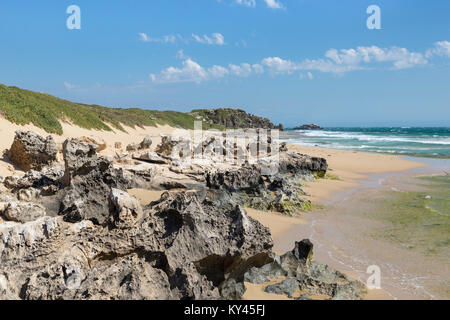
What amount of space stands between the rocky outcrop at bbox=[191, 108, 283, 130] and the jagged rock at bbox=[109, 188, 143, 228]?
8826cm

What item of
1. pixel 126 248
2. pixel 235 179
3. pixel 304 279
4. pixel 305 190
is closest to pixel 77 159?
pixel 126 248

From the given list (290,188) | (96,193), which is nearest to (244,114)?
(290,188)

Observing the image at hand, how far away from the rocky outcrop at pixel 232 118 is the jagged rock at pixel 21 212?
87.6 m

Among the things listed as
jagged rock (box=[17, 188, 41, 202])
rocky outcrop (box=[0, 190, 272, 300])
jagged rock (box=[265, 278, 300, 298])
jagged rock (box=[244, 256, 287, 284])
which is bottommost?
jagged rock (box=[265, 278, 300, 298])

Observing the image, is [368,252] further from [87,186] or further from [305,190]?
[305,190]

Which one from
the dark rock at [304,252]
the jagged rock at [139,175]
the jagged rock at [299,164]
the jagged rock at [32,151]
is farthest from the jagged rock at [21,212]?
the jagged rock at [299,164]

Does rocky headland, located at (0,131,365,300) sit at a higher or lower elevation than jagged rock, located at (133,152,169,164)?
lower

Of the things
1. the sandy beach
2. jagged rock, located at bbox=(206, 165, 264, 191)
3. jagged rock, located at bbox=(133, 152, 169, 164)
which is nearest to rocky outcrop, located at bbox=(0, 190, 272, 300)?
the sandy beach

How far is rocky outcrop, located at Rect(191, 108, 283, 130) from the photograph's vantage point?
9550cm

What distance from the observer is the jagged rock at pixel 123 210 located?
4695mm

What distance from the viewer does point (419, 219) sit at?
33.5 feet

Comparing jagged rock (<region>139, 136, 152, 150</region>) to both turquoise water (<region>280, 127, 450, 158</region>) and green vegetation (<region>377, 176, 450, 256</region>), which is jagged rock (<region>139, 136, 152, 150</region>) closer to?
green vegetation (<region>377, 176, 450, 256</region>)
